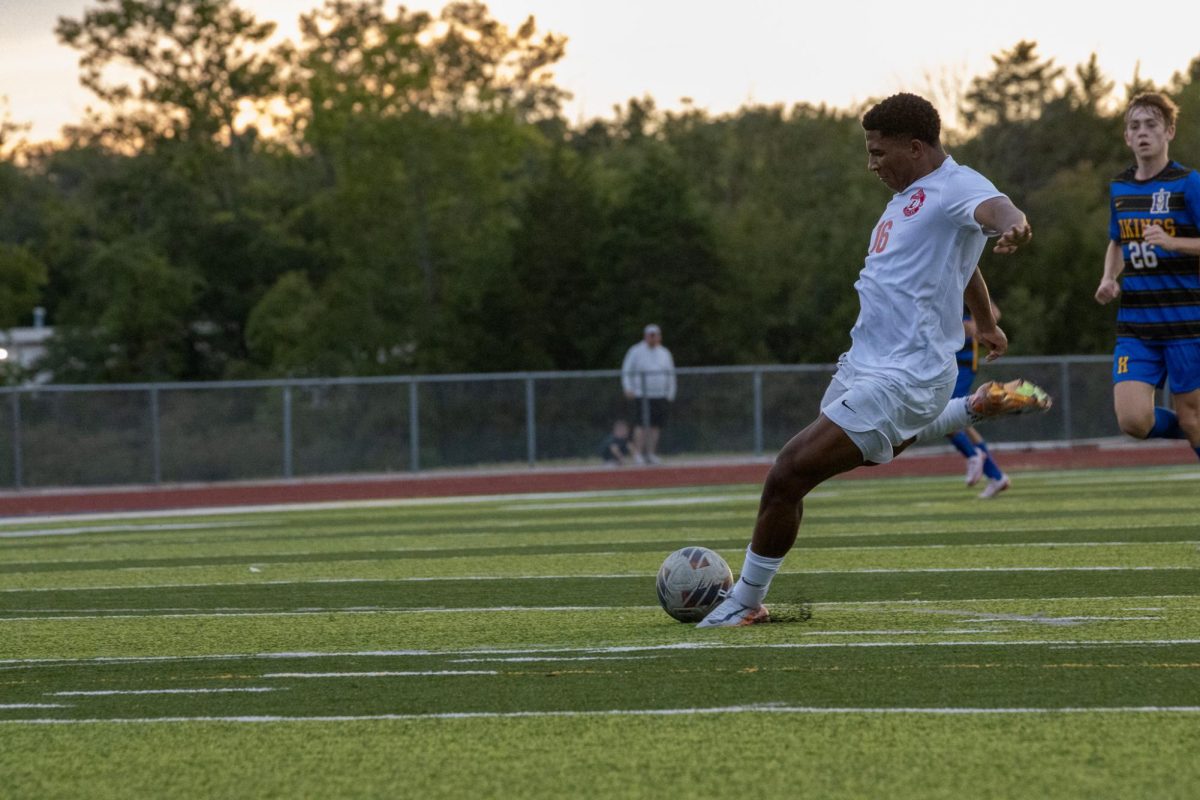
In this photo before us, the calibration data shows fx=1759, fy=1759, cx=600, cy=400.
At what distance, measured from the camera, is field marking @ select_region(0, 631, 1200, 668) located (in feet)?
20.0

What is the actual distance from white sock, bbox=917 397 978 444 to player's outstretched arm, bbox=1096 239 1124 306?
284cm

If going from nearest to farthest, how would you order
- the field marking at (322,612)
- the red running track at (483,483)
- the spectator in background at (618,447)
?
the field marking at (322,612), the red running track at (483,483), the spectator in background at (618,447)

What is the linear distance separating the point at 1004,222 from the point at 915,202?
52 cm

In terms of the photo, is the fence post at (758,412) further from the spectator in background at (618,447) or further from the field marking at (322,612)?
the field marking at (322,612)

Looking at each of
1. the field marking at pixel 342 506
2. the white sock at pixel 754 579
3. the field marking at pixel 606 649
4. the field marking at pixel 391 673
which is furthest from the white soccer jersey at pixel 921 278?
the field marking at pixel 342 506

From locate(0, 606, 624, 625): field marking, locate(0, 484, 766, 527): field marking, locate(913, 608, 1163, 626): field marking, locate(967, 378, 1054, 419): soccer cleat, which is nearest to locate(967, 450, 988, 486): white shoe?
locate(0, 484, 766, 527): field marking

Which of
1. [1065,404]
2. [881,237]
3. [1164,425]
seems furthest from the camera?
[1065,404]

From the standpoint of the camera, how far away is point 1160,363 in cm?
957

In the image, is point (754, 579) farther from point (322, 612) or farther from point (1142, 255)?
point (1142, 255)

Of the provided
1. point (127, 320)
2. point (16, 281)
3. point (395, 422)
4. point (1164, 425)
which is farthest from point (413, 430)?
point (16, 281)

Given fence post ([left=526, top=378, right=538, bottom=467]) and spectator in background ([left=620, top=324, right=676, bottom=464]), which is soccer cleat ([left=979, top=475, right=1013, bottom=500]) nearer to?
spectator in background ([left=620, top=324, right=676, bottom=464])

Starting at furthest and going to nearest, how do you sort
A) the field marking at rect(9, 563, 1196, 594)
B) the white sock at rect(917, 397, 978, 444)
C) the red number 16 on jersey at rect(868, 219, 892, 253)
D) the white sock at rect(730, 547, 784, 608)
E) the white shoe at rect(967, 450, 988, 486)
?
the white shoe at rect(967, 450, 988, 486)
the field marking at rect(9, 563, 1196, 594)
the white sock at rect(917, 397, 978, 444)
the white sock at rect(730, 547, 784, 608)
the red number 16 on jersey at rect(868, 219, 892, 253)

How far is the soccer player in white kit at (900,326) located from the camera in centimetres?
644

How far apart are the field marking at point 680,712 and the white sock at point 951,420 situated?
6.88ft
